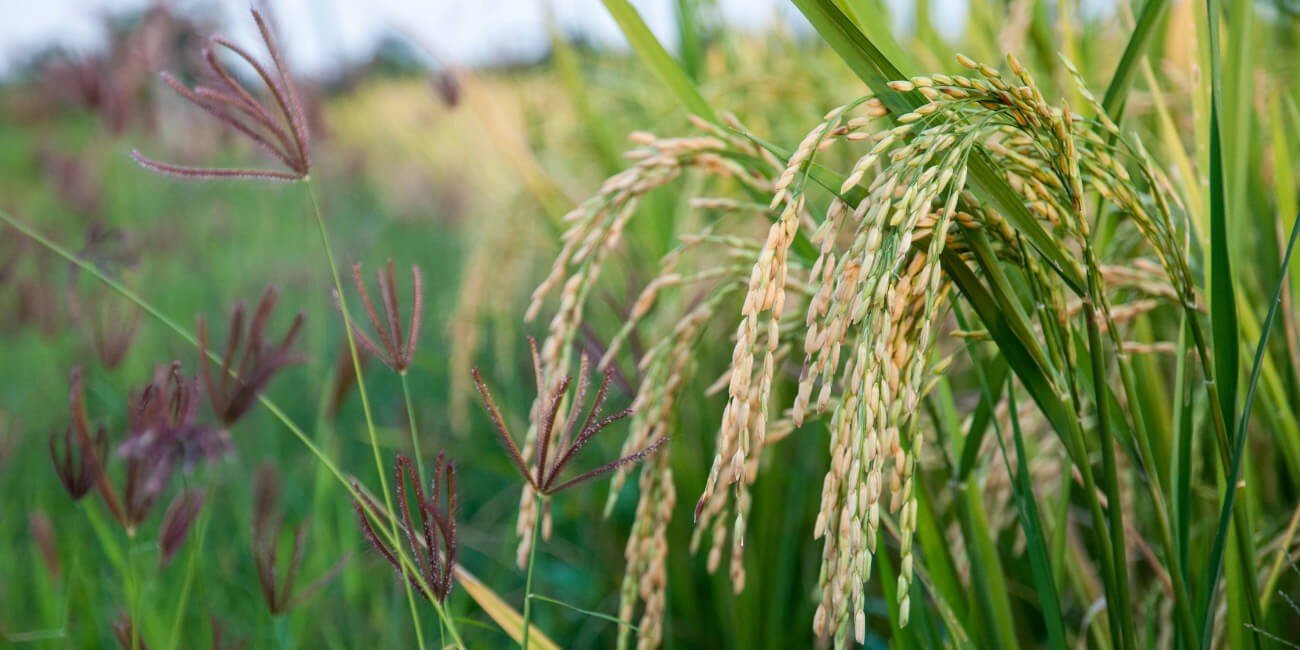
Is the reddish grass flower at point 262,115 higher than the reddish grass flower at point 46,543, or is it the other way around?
the reddish grass flower at point 262,115

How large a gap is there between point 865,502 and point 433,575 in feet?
1.42

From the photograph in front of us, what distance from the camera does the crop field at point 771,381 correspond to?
87cm

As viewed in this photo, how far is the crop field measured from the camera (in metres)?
0.87

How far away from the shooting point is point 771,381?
42.0 inches

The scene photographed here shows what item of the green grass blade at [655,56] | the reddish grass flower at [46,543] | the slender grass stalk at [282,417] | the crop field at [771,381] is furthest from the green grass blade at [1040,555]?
the reddish grass flower at [46,543]

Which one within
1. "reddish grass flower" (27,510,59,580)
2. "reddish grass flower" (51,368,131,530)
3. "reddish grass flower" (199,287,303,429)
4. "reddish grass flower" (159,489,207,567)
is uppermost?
"reddish grass flower" (199,287,303,429)

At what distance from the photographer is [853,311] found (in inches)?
28.1

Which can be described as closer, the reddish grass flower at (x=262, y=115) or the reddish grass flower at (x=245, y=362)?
the reddish grass flower at (x=262, y=115)

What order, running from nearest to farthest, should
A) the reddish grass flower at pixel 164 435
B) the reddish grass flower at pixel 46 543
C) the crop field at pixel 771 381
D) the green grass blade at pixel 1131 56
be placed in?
1. the crop field at pixel 771 381
2. the green grass blade at pixel 1131 56
3. the reddish grass flower at pixel 164 435
4. the reddish grass flower at pixel 46 543

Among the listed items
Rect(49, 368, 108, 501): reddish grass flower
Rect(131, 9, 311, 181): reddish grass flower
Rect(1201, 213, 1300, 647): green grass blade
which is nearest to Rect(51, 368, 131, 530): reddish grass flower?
Rect(49, 368, 108, 501): reddish grass flower

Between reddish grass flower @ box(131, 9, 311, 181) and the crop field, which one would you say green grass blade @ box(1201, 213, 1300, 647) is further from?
reddish grass flower @ box(131, 9, 311, 181)

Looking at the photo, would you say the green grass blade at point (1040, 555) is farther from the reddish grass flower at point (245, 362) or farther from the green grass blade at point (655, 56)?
the reddish grass flower at point (245, 362)

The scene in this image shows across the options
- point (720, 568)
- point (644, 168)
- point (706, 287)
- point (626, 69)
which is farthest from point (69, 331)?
point (644, 168)

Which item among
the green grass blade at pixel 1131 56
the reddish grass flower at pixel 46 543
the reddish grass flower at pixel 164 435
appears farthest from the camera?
the reddish grass flower at pixel 46 543
